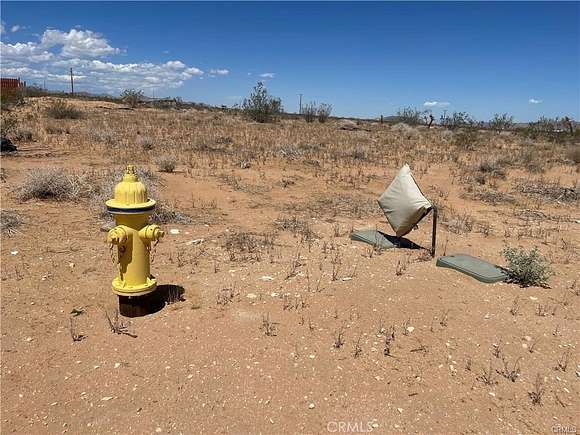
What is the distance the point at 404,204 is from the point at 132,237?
132 inches

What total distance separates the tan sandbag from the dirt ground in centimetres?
36

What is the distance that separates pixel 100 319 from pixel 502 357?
10.6 ft

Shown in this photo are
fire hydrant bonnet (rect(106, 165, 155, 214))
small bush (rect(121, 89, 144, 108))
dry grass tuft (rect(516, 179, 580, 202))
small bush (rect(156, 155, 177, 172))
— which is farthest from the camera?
small bush (rect(121, 89, 144, 108))

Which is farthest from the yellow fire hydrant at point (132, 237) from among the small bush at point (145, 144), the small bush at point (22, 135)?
the small bush at point (22, 135)

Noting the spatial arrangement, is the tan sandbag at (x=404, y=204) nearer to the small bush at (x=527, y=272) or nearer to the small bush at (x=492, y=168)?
the small bush at (x=527, y=272)

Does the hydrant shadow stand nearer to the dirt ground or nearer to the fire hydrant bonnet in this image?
the dirt ground

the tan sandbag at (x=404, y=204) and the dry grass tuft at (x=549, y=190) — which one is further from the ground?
the tan sandbag at (x=404, y=204)

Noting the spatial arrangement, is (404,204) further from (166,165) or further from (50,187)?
(166,165)

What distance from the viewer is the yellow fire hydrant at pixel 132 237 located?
3.57m

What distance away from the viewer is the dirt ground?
113 inches

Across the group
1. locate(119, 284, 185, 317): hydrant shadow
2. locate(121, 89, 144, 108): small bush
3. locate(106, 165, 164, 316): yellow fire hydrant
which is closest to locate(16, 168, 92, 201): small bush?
locate(119, 284, 185, 317): hydrant shadow

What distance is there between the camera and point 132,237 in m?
3.71

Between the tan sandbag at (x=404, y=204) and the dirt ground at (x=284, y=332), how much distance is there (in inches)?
14.2

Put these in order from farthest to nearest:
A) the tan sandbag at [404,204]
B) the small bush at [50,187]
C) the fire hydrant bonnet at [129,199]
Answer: the small bush at [50,187] < the tan sandbag at [404,204] < the fire hydrant bonnet at [129,199]
